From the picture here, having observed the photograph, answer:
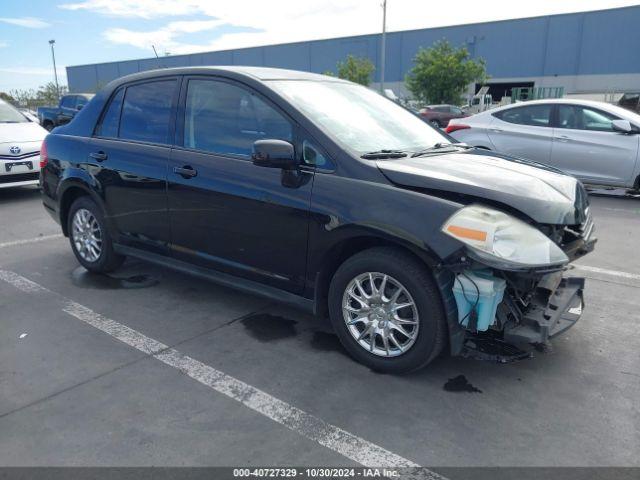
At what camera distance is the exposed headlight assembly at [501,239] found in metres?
2.68

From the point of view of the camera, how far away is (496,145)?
8.96 meters

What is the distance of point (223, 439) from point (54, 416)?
948 mm

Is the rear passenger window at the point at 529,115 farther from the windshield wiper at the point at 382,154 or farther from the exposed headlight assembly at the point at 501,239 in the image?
the exposed headlight assembly at the point at 501,239

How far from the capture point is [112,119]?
4.55 m

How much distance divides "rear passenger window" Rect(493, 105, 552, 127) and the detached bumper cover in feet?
A: 20.0

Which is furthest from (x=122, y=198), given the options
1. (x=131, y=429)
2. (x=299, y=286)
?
(x=131, y=429)

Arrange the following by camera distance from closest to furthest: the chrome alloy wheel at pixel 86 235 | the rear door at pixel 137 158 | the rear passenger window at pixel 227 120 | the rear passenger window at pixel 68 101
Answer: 1. the rear passenger window at pixel 227 120
2. the rear door at pixel 137 158
3. the chrome alloy wheel at pixel 86 235
4. the rear passenger window at pixel 68 101

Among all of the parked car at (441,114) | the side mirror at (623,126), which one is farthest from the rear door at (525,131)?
the parked car at (441,114)

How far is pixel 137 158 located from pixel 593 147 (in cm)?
706

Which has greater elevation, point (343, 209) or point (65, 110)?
point (65, 110)

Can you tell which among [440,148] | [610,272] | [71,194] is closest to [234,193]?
[440,148]

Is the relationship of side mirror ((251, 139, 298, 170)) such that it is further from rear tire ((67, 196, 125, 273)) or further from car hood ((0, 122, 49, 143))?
car hood ((0, 122, 49, 143))

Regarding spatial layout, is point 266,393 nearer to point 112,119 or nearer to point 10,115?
point 112,119

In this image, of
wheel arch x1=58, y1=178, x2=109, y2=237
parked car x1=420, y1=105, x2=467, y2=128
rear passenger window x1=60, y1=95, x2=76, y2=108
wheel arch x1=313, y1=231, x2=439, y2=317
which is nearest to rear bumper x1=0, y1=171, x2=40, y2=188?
wheel arch x1=58, y1=178, x2=109, y2=237
